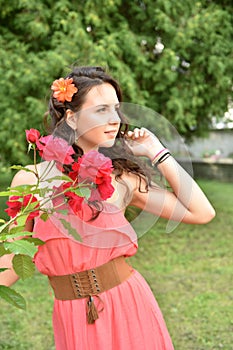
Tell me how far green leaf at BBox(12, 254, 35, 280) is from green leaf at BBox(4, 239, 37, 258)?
0.42ft

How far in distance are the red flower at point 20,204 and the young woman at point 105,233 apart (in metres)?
0.33

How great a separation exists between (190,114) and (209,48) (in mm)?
914

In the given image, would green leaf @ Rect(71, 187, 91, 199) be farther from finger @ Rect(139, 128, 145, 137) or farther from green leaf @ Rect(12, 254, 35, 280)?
finger @ Rect(139, 128, 145, 137)

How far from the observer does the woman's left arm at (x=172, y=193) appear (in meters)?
1.88

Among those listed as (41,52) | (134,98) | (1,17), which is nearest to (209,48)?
(134,98)

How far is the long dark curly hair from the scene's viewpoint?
6.23ft

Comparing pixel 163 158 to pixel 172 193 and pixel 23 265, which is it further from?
pixel 23 265

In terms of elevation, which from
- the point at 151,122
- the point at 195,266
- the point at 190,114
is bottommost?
the point at 195,266

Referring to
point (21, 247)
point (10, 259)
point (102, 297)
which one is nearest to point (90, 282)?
point (102, 297)

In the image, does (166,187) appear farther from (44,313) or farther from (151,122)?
(44,313)

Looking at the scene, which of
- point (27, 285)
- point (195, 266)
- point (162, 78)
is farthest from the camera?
point (162, 78)

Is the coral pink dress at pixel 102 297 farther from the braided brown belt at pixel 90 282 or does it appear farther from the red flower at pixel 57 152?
the red flower at pixel 57 152

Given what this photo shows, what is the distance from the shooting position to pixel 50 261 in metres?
1.82

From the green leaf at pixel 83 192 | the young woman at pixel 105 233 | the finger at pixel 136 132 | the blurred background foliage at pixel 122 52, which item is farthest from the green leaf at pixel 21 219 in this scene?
the blurred background foliage at pixel 122 52
